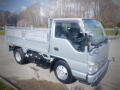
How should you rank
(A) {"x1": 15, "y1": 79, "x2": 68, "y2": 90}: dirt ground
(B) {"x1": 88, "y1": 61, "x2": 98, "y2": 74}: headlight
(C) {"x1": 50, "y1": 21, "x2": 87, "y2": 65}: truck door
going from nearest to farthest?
(B) {"x1": 88, "y1": 61, "x2": 98, "y2": 74}: headlight
(C) {"x1": 50, "y1": 21, "x2": 87, "y2": 65}: truck door
(A) {"x1": 15, "y1": 79, "x2": 68, "y2": 90}: dirt ground

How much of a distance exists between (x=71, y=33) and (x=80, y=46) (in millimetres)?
309

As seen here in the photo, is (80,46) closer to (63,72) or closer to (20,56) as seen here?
(63,72)

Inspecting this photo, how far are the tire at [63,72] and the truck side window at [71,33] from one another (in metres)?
0.43

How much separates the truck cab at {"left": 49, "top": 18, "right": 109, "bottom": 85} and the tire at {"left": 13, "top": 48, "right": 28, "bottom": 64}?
122 cm

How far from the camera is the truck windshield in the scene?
2282 millimetres

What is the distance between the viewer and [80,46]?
7.27 feet

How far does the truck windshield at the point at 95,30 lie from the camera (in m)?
2.28

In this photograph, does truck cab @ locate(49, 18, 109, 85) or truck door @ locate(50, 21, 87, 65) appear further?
truck door @ locate(50, 21, 87, 65)

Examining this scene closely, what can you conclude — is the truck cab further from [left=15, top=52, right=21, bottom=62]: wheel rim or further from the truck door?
[left=15, top=52, right=21, bottom=62]: wheel rim

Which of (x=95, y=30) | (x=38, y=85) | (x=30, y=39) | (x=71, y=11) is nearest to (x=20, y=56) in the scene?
(x=30, y=39)

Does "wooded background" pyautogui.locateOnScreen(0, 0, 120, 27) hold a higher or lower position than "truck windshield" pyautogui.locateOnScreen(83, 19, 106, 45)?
higher

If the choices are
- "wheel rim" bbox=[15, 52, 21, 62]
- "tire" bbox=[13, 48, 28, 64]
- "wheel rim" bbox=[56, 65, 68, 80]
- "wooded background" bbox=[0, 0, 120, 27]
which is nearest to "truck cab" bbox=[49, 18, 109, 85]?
"wheel rim" bbox=[56, 65, 68, 80]

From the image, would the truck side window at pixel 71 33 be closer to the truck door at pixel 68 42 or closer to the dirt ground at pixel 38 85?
the truck door at pixel 68 42

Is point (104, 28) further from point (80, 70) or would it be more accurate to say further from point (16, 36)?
point (16, 36)
